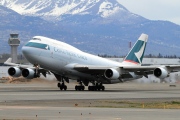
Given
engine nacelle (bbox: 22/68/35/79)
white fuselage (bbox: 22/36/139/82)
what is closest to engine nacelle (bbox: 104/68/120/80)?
white fuselage (bbox: 22/36/139/82)

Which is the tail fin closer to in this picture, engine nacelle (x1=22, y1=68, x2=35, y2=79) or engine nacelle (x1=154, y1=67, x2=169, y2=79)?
engine nacelle (x1=154, y1=67, x2=169, y2=79)

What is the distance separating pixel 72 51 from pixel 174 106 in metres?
30.8

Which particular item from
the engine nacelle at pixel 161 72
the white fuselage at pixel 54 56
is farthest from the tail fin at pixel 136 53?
the engine nacelle at pixel 161 72

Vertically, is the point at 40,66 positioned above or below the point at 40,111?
above

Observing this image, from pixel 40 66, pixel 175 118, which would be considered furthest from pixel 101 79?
pixel 175 118

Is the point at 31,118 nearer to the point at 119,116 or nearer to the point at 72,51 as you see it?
the point at 119,116

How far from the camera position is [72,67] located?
73.7 m

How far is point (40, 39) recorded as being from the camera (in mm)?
71875

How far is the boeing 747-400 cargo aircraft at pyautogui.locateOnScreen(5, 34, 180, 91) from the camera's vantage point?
7150cm

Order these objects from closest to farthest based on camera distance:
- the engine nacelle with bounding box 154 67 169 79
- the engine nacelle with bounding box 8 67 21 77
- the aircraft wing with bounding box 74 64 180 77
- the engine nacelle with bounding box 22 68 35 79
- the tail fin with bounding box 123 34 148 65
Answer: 1. the engine nacelle with bounding box 154 67 169 79
2. the aircraft wing with bounding box 74 64 180 77
3. the engine nacelle with bounding box 22 68 35 79
4. the engine nacelle with bounding box 8 67 21 77
5. the tail fin with bounding box 123 34 148 65

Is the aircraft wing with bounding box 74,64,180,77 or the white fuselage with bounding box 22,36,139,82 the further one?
the aircraft wing with bounding box 74,64,180,77

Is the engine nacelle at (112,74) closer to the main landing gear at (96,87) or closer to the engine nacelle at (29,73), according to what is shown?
the main landing gear at (96,87)

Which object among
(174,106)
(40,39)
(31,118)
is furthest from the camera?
(40,39)

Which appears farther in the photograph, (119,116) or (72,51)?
(72,51)
